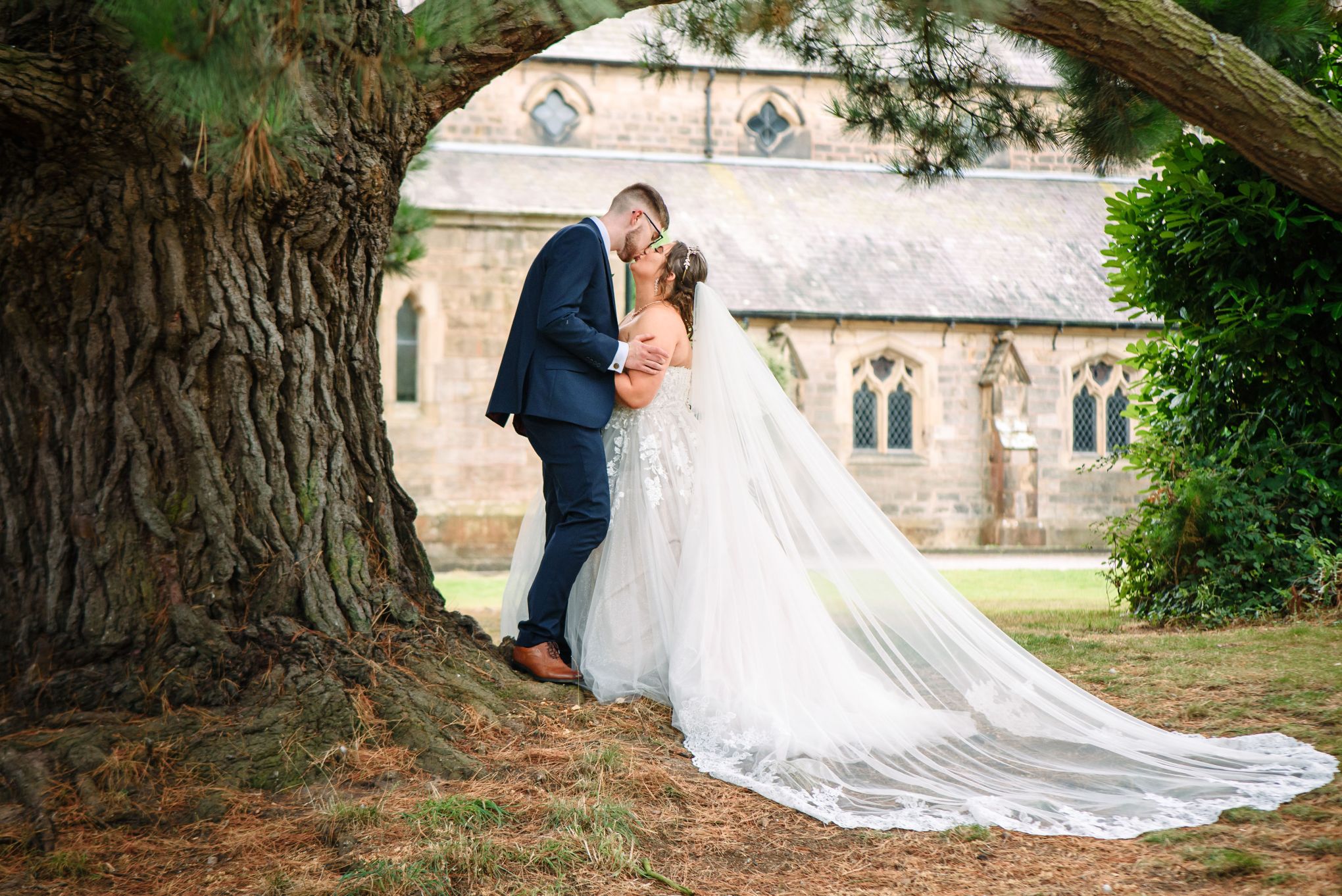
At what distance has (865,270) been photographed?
2141cm

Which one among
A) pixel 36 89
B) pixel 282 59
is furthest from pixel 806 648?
pixel 36 89

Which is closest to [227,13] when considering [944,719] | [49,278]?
[49,278]

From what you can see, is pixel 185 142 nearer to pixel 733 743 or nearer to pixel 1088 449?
pixel 733 743

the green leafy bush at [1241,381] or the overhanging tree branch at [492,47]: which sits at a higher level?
the overhanging tree branch at [492,47]

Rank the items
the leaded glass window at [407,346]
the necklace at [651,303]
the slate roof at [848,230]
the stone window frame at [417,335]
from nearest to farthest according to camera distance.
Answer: the necklace at [651,303] → the stone window frame at [417,335] → the leaded glass window at [407,346] → the slate roof at [848,230]

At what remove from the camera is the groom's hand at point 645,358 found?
432 centimetres

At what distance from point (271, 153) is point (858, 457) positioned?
753 inches

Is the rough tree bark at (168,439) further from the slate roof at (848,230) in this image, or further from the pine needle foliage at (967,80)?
the slate roof at (848,230)

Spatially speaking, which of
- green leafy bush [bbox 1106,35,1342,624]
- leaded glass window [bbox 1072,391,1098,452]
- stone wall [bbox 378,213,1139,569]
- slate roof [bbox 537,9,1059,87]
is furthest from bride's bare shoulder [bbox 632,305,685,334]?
slate roof [bbox 537,9,1059,87]

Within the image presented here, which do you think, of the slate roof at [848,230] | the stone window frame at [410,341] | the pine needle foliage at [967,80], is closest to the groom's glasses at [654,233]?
the pine needle foliage at [967,80]

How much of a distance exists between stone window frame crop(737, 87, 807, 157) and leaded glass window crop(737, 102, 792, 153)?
23 millimetres

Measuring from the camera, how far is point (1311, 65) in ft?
17.2

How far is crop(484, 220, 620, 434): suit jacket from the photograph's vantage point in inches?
161

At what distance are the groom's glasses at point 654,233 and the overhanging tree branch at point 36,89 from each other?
2052mm
